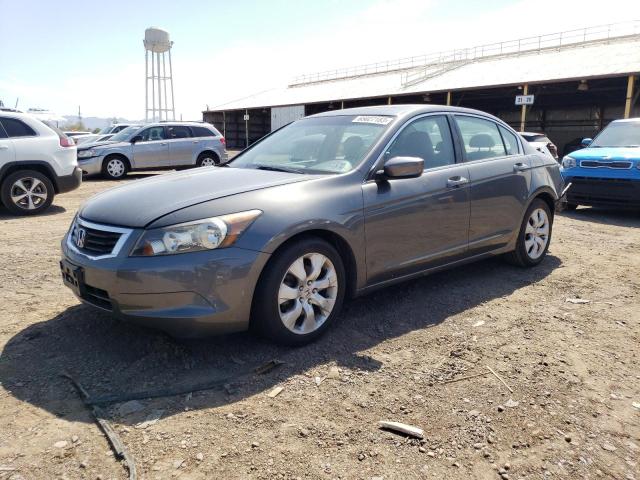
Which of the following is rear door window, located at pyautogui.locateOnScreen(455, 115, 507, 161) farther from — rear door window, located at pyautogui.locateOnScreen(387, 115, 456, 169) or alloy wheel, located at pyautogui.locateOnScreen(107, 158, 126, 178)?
alloy wheel, located at pyautogui.locateOnScreen(107, 158, 126, 178)

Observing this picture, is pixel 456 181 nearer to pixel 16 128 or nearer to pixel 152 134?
pixel 16 128

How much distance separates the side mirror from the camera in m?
3.68

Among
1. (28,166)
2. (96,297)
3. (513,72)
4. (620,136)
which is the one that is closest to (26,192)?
(28,166)

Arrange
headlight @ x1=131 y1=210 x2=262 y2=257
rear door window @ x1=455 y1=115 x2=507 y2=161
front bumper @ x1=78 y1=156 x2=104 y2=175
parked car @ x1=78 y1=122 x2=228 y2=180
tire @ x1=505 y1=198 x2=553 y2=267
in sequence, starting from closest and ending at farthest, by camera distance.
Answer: headlight @ x1=131 y1=210 x2=262 y2=257, rear door window @ x1=455 y1=115 x2=507 y2=161, tire @ x1=505 y1=198 x2=553 y2=267, front bumper @ x1=78 y1=156 x2=104 y2=175, parked car @ x1=78 y1=122 x2=228 y2=180

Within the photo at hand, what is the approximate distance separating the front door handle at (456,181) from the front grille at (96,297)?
273 cm

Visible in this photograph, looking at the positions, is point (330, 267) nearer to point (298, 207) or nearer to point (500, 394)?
point (298, 207)

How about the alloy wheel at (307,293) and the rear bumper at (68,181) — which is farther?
the rear bumper at (68,181)

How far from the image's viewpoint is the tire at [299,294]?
317cm

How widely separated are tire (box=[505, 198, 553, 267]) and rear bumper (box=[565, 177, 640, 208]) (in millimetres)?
3816

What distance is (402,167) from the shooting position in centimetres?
368

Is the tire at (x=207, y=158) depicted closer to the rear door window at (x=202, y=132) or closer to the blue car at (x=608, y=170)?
the rear door window at (x=202, y=132)

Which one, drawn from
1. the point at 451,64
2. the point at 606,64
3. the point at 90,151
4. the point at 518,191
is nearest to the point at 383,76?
the point at 451,64

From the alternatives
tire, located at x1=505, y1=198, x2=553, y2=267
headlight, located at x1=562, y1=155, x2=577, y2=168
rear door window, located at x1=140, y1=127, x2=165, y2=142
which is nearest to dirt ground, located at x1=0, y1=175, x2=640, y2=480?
tire, located at x1=505, y1=198, x2=553, y2=267

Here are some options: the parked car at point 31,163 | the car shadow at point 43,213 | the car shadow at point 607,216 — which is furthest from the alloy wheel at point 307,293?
the parked car at point 31,163
